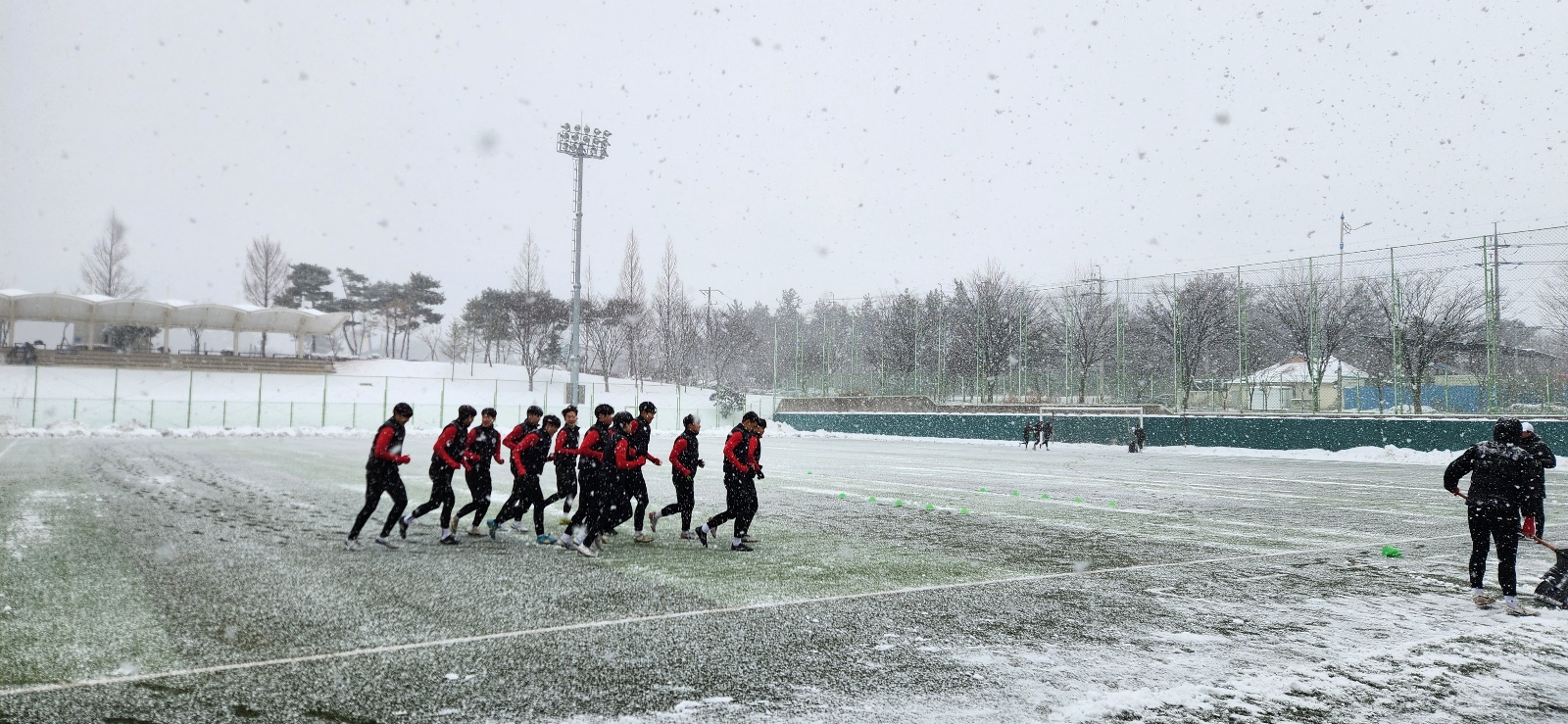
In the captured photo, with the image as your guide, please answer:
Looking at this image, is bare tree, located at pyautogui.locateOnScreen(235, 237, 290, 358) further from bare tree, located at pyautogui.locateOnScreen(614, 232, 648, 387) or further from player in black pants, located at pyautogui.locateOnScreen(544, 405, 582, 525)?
player in black pants, located at pyautogui.locateOnScreen(544, 405, 582, 525)

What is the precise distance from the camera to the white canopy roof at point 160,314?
206 feet

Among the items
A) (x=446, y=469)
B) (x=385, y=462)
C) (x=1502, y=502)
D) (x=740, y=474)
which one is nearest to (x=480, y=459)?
(x=446, y=469)

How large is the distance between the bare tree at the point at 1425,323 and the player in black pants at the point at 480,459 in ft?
98.0

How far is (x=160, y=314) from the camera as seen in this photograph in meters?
66.2

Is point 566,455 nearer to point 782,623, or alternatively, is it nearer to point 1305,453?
point 782,623

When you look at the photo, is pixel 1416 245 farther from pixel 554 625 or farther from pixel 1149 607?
pixel 554 625

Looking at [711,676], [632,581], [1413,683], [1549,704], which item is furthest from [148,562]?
[1549,704]

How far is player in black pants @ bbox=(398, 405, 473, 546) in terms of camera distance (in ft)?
32.0

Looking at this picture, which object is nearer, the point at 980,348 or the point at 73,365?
the point at 980,348

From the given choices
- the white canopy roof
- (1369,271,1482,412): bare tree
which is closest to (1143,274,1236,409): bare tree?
(1369,271,1482,412): bare tree

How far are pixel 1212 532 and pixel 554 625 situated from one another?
→ 27.0 feet

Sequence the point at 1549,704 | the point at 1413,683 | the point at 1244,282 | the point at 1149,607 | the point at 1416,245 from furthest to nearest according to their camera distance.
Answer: the point at 1244,282 < the point at 1416,245 < the point at 1149,607 < the point at 1413,683 < the point at 1549,704

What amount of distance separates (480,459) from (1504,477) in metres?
9.21

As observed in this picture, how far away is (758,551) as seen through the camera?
940 cm
